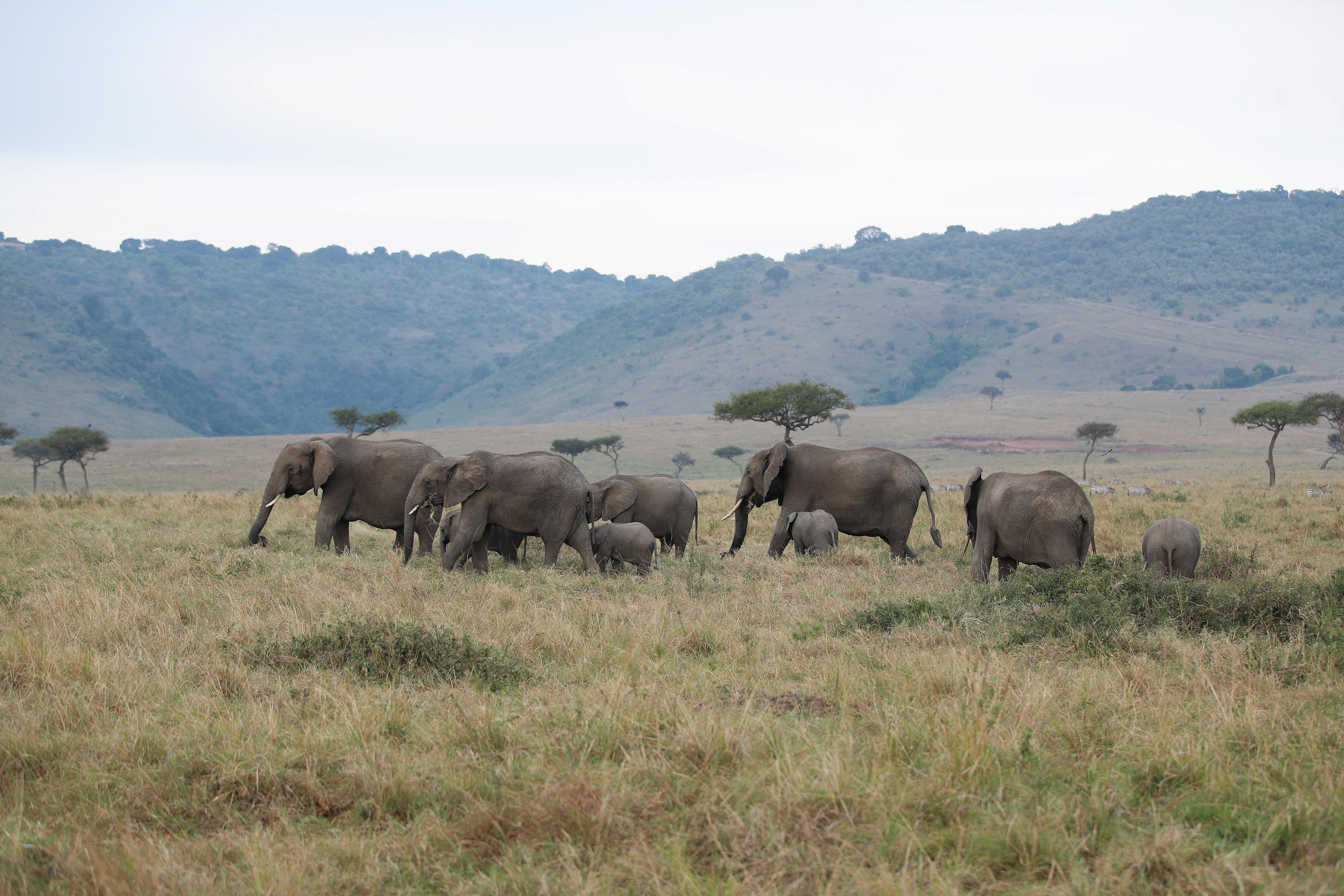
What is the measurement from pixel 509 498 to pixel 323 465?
320cm

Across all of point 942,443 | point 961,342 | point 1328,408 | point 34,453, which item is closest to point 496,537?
point 1328,408

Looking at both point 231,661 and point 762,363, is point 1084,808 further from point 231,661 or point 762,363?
point 762,363

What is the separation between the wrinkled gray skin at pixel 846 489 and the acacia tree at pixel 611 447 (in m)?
42.5

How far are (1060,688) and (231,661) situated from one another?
570 centimetres

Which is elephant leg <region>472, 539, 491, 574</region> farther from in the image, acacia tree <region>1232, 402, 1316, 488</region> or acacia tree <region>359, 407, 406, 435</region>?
acacia tree <region>359, 407, 406, 435</region>

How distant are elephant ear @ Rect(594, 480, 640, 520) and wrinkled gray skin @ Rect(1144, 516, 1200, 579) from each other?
279 inches

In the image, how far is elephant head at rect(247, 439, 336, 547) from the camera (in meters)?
14.4

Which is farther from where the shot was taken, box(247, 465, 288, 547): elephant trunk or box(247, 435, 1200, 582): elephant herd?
box(247, 465, 288, 547): elephant trunk

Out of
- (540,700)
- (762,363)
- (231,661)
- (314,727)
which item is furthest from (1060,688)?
(762,363)

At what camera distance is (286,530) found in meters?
18.1

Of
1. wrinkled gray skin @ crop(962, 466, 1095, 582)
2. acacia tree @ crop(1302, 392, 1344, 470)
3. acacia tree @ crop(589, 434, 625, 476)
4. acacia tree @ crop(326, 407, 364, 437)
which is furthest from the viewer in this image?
acacia tree @ crop(589, 434, 625, 476)

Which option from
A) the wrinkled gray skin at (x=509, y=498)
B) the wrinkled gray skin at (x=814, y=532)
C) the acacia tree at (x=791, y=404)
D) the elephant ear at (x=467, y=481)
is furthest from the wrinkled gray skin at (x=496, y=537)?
the acacia tree at (x=791, y=404)

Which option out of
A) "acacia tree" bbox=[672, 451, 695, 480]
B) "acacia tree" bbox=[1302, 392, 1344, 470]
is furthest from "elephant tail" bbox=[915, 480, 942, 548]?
"acacia tree" bbox=[672, 451, 695, 480]

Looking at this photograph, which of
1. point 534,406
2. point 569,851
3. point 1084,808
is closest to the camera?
point 569,851
